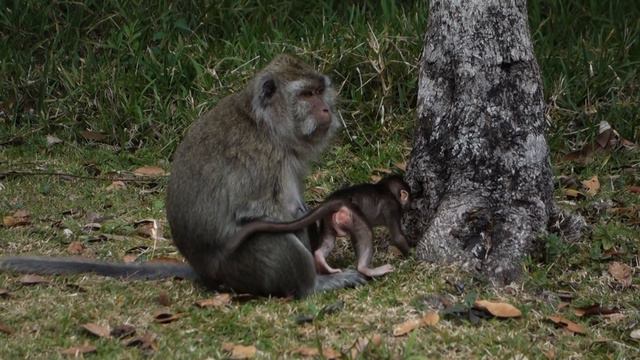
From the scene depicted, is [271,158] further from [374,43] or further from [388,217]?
[374,43]

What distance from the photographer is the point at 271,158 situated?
624cm

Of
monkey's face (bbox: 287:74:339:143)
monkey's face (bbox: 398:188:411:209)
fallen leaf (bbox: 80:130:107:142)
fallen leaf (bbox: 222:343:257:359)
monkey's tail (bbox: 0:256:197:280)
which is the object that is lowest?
fallen leaf (bbox: 222:343:257:359)

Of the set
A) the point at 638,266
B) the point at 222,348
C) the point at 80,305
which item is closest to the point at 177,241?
the point at 80,305

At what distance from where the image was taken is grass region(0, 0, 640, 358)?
5602 mm

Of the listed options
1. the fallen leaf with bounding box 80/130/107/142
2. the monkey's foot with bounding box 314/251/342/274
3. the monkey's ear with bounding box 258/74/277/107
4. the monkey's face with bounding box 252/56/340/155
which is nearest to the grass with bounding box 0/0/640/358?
the fallen leaf with bounding box 80/130/107/142

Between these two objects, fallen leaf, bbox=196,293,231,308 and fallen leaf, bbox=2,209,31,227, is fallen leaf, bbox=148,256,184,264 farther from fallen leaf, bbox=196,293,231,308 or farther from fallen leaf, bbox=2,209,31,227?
fallen leaf, bbox=2,209,31,227

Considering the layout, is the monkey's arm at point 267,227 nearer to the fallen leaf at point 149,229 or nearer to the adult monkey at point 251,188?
the adult monkey at point 251,188

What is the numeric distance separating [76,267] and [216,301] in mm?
971

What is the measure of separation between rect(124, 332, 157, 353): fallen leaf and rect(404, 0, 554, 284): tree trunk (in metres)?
1.71

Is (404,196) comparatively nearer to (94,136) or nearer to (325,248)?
(325,248)

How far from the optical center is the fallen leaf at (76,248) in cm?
710

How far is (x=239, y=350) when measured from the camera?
17.4ft

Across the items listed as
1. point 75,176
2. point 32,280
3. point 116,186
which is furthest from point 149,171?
point 32,280

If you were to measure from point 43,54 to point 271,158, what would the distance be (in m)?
4.76
